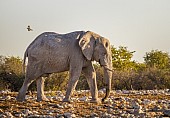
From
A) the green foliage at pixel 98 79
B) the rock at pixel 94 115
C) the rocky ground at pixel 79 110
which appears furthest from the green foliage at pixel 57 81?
the rock at pixel 94 115

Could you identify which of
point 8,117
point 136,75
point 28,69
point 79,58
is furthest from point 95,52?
point 136,75

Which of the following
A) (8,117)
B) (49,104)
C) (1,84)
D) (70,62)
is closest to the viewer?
Result: (8,117)

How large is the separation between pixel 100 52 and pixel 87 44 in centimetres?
61

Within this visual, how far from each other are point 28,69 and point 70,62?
5.32 feet

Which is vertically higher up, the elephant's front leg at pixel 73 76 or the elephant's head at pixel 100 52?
the elephant's head at pixel 100 52

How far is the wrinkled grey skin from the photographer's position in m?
16.4

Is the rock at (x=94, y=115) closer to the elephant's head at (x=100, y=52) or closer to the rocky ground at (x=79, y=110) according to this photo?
the rocky ground at (x=79, y=110)

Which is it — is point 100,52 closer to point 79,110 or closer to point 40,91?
point 40,91

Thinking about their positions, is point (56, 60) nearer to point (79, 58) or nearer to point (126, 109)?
point (79, 58)

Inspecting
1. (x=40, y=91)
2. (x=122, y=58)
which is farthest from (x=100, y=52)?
(x=122, y=58)

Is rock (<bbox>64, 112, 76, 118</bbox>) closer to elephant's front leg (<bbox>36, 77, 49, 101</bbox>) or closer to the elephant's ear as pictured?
the elephant's ear

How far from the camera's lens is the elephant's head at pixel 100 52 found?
54.6 ft

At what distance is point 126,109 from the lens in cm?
1495

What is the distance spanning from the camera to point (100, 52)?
1686cm
